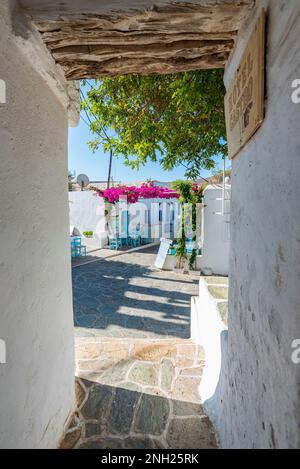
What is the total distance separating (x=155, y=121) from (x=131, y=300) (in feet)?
14.1

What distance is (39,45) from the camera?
1.42 meters

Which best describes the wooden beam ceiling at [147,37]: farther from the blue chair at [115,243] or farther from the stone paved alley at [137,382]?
the blue chair at [115,243]

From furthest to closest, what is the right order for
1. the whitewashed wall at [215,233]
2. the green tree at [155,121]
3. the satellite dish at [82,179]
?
A: the satellite dish at [82,179] → the whitewashed wall at [215,233] → the green tree at [155,121]

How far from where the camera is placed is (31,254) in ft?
4.83

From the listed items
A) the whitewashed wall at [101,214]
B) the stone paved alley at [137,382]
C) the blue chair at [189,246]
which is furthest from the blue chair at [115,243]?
the stone paved alley at [137,382]

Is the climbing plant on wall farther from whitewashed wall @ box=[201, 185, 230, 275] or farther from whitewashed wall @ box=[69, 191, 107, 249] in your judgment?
whitewashed wall @ box=[69, 191, 107, 249]

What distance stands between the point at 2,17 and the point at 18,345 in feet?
5.88

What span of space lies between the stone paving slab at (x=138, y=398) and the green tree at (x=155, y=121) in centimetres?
283

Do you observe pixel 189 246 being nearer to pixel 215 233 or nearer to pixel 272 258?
pixel 215 233

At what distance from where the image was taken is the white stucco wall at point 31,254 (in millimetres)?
1209

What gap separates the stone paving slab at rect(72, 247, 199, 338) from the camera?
4.41m

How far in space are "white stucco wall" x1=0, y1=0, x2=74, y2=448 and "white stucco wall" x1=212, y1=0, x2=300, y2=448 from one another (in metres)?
1.35

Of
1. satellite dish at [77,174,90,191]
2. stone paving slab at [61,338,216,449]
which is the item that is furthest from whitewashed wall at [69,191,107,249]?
stone paving slab at [61,338,216,449]

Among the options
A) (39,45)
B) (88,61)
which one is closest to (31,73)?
(39,45)
